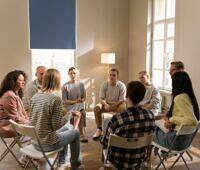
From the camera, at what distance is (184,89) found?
306 centimetres

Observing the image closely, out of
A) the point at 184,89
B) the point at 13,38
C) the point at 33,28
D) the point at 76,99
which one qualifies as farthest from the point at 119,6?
the point at 184,89

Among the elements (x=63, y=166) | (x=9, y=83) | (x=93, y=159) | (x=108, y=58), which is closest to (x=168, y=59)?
(x=108, y=58)

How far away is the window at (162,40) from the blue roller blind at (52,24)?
2.01 m

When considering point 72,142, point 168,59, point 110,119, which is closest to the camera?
point 110,119

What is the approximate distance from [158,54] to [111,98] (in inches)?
87.7

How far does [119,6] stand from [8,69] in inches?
130

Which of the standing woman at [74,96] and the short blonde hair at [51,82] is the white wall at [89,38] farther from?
the short blonde hair at [51,82]

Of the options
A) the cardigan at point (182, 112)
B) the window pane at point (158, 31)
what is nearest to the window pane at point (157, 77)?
the window pane at point (158, 31)

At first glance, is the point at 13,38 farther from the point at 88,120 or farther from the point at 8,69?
the point at 88,120

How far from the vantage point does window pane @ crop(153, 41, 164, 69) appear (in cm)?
641

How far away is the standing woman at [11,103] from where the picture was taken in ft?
10.5

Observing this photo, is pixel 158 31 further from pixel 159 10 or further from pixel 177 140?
pixel 177 140

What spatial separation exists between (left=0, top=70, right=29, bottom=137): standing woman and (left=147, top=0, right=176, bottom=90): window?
3.65 meters

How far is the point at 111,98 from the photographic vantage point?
4926mm
